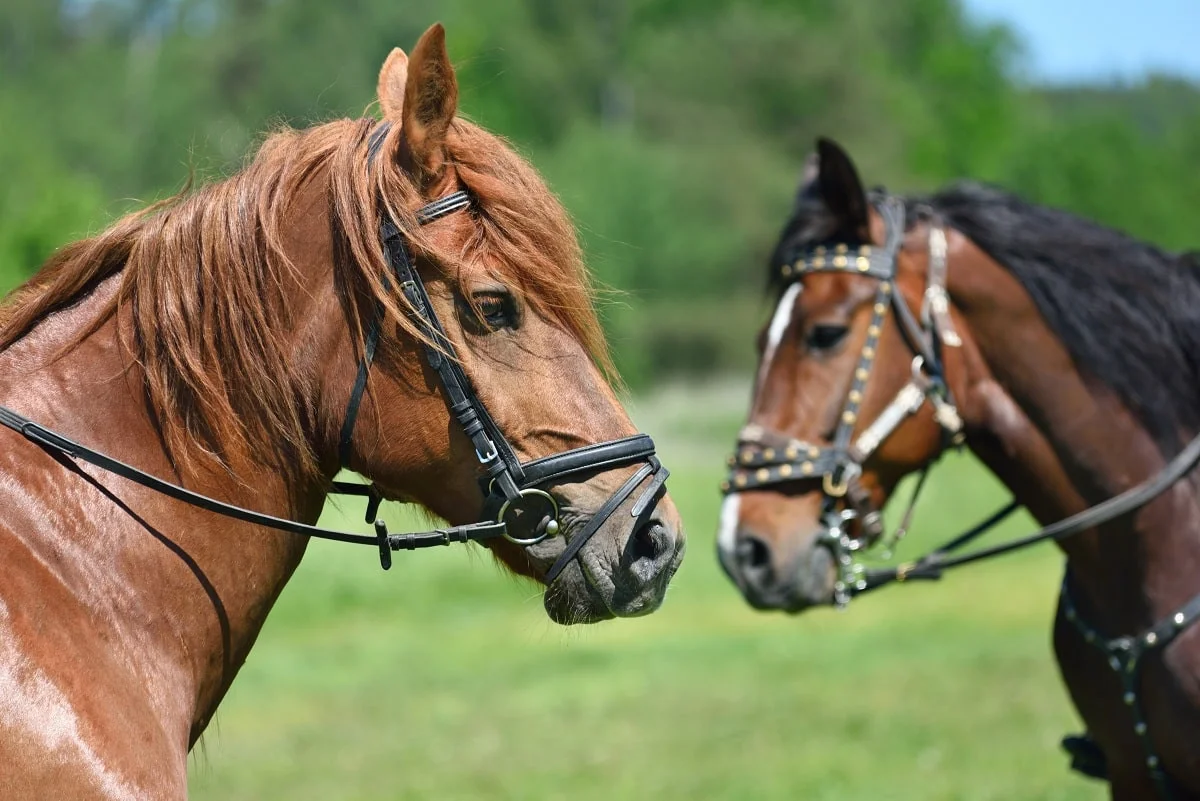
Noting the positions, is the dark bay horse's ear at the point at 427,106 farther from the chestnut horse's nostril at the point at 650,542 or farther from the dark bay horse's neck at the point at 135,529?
the chestnut horse's nostril at the point at 650,542

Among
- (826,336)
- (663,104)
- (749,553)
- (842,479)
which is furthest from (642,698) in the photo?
(663,104)

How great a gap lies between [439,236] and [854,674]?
8896 mm

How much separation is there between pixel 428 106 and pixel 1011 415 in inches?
92.1

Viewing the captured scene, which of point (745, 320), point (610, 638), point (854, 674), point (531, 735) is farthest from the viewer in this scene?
point (745, 320)

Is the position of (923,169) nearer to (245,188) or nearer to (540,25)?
(540,25)

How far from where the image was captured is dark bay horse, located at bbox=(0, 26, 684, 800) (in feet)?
8.06

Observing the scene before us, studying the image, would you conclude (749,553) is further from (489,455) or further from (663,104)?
(663,104)

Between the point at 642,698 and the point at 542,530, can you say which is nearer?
the point at 542,530

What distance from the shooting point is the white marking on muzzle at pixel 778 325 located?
4.39 m

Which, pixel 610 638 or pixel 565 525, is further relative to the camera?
pixel 610 638

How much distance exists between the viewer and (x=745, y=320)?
4644 cm

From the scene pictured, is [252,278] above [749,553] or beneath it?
above

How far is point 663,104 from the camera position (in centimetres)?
4906

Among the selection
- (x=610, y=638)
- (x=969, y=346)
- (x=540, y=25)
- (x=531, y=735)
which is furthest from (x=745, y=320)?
(x=969, y=346)
